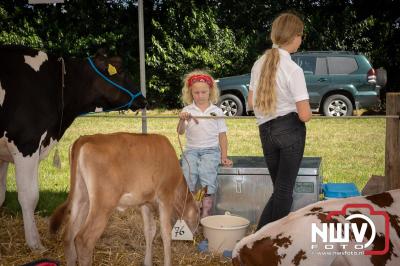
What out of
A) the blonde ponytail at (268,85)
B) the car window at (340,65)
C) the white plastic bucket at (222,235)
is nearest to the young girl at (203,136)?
the white plastic bucket at (222,235)

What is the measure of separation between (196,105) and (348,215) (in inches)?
94.8

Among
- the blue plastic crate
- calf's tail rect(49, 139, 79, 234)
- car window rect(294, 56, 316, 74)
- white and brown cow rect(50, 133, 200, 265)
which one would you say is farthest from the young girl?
car window rect(294, 56, 316, 74)

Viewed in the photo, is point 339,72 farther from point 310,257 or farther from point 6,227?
point 310,257

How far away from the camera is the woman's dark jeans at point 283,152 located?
10.8 feet

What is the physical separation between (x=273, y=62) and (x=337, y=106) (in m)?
9.95

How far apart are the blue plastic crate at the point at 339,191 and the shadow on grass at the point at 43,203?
277 centimetres

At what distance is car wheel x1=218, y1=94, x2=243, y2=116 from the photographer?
13174 mm

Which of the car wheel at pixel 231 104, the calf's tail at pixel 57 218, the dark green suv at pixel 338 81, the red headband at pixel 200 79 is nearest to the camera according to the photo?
the calf's tail at pixel 57 218

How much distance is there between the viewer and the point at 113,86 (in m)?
4.67

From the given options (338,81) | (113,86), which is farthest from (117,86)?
(338,81)

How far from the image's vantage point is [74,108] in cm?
450

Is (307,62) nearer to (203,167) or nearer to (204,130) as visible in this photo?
(204,130)

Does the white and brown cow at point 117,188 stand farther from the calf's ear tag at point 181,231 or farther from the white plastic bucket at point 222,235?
the white plastic bucket at point 222,235

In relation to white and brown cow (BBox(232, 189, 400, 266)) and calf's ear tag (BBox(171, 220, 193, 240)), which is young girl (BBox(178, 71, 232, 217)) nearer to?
calf's ear tag (BBox(171, 220, 193, 240))
